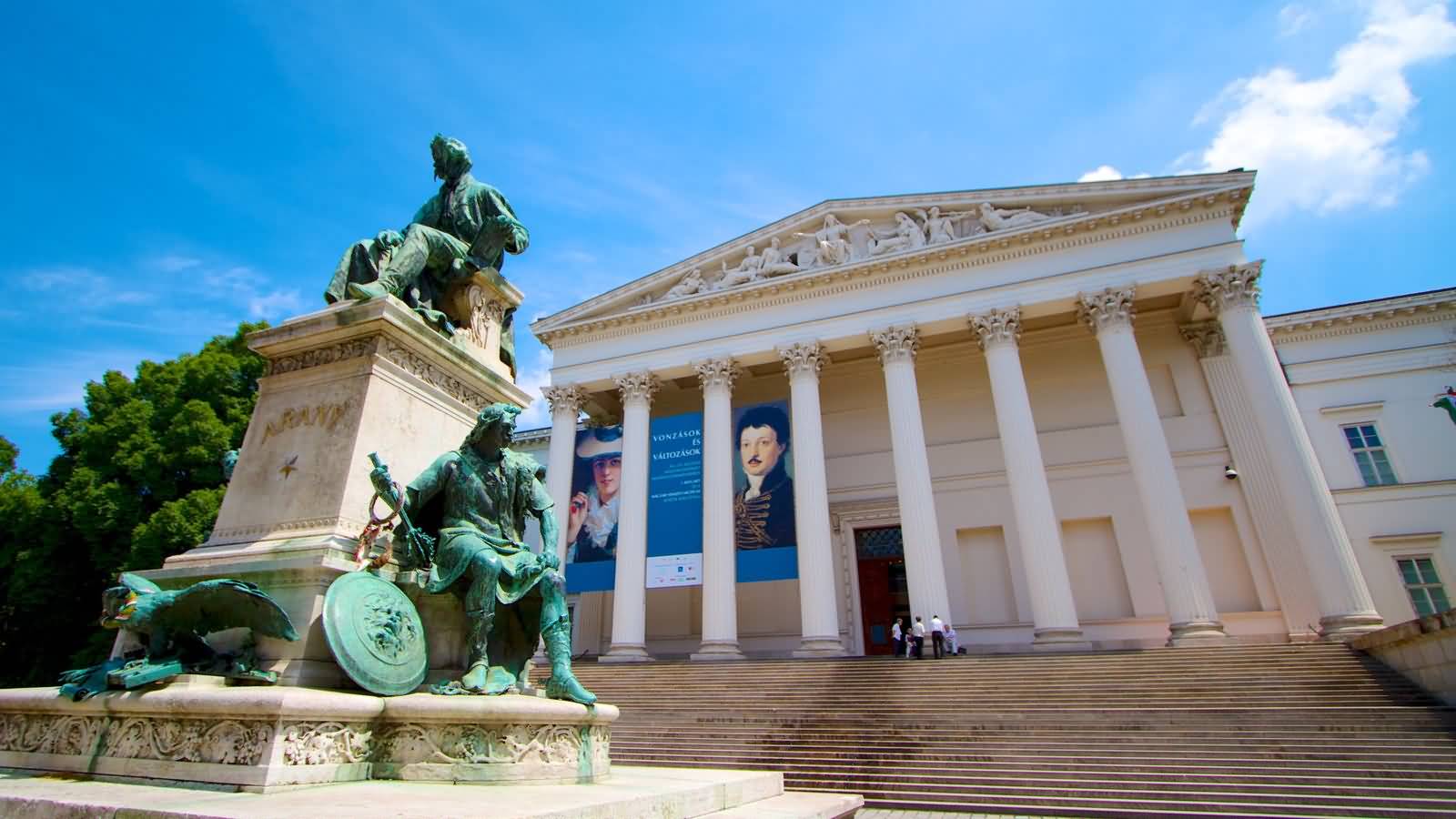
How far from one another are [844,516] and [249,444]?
61.7 feet

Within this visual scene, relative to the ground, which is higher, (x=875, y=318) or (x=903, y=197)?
(x=903, y=197)

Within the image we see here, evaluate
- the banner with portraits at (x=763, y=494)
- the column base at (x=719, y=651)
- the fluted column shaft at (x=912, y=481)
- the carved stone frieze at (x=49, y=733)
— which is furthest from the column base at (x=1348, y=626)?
the carved stone frieze at (x=49, y=733)

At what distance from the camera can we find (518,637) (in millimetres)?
3395

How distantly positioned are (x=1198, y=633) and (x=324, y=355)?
16.2 metres

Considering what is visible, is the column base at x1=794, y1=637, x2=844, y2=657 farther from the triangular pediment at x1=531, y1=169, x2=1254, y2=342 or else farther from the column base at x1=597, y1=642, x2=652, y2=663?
the triangular pediment at x1=531, y1=169, x2=1254, y2=342

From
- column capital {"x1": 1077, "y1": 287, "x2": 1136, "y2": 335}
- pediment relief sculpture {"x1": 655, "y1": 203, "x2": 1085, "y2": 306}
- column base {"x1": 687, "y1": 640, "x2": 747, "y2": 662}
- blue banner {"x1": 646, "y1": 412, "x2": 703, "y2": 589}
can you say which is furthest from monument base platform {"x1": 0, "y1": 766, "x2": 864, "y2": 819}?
pediment relief sculpture {"x1": 655, "y1": 203, "x2": 1085, "y2": 306}

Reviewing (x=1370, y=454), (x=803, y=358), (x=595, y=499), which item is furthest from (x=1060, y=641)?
(x=1370, y=454)

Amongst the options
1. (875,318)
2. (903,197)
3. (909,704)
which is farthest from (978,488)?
(909,704)

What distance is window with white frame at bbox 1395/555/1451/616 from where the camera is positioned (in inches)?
693

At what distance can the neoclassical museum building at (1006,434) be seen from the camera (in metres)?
16.6

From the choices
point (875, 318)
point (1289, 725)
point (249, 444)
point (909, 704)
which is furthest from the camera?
point (875, 318)

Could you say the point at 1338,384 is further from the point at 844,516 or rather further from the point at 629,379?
A: the point at 629,379

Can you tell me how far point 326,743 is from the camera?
8.16 feet

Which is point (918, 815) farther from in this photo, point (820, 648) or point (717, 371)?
point (717, 371)
